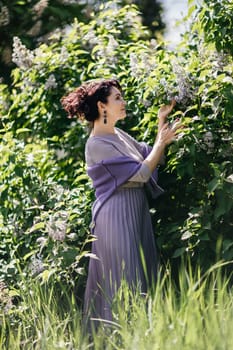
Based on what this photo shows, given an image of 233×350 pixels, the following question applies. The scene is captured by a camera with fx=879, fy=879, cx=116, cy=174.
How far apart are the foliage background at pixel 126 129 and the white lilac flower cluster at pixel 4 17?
2.29 meters

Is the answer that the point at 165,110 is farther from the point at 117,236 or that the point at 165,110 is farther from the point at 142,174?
the point at 117,236

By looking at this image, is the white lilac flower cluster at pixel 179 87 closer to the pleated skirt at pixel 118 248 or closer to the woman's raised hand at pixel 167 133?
the woman's raised hand at pixel 167 133

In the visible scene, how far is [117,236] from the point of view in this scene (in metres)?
4.24

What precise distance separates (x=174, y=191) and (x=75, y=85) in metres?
1.09

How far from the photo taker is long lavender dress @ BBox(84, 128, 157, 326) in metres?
4.21

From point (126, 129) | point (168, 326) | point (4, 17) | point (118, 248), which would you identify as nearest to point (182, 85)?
point (126, 129)

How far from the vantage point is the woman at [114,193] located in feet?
13.8

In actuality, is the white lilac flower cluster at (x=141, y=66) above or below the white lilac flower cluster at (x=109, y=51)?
below

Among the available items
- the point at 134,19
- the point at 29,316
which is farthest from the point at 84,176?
the point at 134,19

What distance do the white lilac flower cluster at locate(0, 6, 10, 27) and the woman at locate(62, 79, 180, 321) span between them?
376 cm

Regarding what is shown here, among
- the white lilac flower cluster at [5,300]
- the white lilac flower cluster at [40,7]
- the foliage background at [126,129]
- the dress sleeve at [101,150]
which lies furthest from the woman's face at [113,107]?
the white lilac flower cluster at [40,7]

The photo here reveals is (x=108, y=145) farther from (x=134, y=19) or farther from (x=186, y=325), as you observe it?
(x=134, y=19)

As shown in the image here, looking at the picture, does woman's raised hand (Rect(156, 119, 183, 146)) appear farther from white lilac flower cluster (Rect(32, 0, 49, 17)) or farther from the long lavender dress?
white lilac flower cluster (Rect(32, 0, 49, 17))

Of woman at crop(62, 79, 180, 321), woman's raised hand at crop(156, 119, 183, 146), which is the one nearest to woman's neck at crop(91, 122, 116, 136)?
woman at crop(62, 79, 180, 321)
